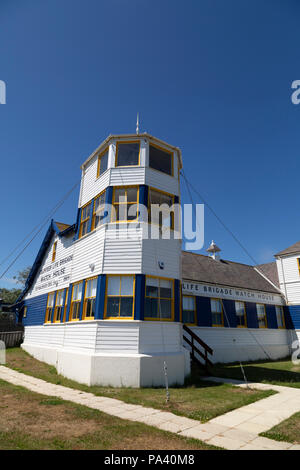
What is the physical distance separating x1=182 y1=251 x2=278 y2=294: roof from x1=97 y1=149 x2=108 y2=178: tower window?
26.2 feet

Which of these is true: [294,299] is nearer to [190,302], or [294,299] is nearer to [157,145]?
[190,302]

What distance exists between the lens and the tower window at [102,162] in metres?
14.6

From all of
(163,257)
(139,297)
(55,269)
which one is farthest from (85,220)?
(55,269)

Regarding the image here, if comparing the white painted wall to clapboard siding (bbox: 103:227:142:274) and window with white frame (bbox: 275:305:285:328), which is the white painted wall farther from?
clapboard siding (bbox: 103:227:142:274)

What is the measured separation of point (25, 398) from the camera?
8.62m

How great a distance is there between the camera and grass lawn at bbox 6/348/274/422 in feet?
24.3

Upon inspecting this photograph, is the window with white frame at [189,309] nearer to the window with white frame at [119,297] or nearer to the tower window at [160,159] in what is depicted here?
the window with white frame at [119,297]

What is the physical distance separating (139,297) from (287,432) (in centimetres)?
661

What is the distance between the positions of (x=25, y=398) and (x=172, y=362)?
17.4ft

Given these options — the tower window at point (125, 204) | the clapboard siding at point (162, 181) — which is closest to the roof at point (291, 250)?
the clapboard siding at point (162, 181)

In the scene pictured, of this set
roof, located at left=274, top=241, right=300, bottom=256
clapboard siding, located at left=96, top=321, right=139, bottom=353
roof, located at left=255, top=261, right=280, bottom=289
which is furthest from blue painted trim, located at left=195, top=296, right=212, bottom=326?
roof, located at left=274, top=241, right=300, bottom=256

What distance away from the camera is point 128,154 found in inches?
550

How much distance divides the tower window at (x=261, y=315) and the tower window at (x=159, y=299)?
39.4 feet

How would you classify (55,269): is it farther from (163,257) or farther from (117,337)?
(117,337)
